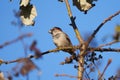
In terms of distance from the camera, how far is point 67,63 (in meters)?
2.31

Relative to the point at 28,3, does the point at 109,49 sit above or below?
below

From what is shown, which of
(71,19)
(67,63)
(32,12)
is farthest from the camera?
(32,12)

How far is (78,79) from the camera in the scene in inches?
68.4

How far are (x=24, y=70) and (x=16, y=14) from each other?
0.25 m

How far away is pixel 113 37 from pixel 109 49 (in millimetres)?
1209

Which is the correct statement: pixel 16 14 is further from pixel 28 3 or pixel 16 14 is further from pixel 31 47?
pixel 28 3

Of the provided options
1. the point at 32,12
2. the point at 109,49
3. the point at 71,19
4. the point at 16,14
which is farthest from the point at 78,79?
the point at 32,12

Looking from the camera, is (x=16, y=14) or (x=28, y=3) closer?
(x=16, y=14)

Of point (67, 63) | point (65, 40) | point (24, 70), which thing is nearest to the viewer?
point (24, 70)

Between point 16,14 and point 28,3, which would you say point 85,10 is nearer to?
point 28,3

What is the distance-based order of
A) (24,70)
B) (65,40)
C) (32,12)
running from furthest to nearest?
1. (65,40)
2. (32,12)
3. (24,70)

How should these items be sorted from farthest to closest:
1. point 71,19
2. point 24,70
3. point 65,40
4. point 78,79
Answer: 1. point 65,40
2. point 71,19
3. point 78,79
4. point 24,70

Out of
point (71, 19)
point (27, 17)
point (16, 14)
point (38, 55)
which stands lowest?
point (38, 55)

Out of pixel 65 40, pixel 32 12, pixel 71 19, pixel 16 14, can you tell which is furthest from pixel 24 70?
pixel 65 40
